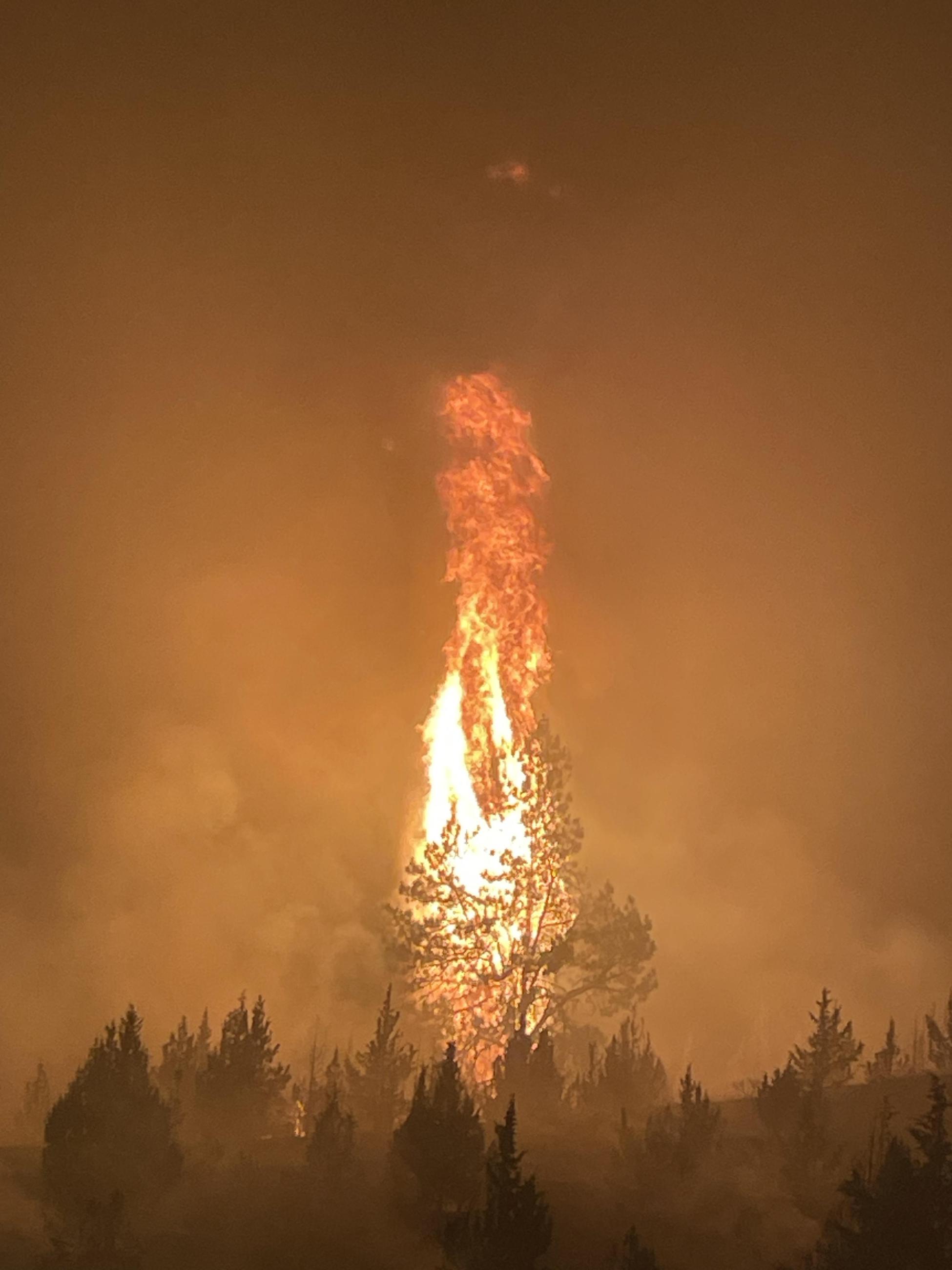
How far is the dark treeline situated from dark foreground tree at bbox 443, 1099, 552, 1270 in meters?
0.06

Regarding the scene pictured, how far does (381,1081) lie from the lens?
58.0 metres

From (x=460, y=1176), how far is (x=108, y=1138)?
10.4m

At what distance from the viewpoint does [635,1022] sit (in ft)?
288

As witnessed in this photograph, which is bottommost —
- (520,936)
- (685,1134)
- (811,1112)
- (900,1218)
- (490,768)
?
(900,1218)

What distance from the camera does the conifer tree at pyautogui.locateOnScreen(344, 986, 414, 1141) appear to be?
57.1m

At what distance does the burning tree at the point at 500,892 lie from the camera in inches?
2557

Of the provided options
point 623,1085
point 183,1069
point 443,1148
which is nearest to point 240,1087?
point 183,1069

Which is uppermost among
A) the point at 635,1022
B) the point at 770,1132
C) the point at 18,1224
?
the point at 635,1022

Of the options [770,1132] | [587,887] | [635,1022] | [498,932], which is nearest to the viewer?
[770,1132]

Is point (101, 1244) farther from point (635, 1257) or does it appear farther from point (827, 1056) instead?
point (827, 1056)

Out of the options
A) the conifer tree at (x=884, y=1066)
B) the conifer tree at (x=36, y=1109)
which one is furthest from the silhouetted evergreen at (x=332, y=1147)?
the conifer tree at (x=36, y=1109)

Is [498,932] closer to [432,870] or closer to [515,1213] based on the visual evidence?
[432,870]

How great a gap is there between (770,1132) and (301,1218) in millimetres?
16089

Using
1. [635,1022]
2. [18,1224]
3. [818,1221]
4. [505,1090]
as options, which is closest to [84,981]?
[635,1022]
